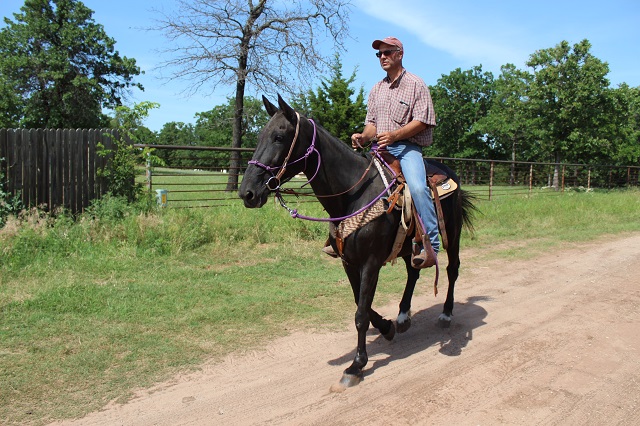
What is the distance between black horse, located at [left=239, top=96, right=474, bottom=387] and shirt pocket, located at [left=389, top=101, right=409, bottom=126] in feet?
1.89

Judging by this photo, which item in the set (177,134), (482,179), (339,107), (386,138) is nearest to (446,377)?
(386,138)

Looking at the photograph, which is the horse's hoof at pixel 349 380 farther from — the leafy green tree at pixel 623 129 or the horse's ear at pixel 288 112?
the leafy green tree at pixel 623 129

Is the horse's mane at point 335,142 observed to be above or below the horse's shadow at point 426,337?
above

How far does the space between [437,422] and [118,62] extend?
45.9 metres

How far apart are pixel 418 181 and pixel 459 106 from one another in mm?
58042

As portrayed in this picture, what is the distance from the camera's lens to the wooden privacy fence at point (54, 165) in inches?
326

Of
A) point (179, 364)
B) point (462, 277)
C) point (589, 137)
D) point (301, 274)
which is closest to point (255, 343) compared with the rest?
point (179, 364)

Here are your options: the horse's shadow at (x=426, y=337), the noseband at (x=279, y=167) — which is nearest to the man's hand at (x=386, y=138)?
the noseband at (x=279, y=167)

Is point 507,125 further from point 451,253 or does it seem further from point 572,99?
point 451,253

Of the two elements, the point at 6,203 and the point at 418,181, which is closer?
the point at 418,181

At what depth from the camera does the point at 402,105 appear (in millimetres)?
4469

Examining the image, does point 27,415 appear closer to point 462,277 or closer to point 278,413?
point 278,413

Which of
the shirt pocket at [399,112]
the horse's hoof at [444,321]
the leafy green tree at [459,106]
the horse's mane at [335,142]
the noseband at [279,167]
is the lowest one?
the horse's hoof at [444,321]

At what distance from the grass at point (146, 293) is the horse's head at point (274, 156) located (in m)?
1.91
